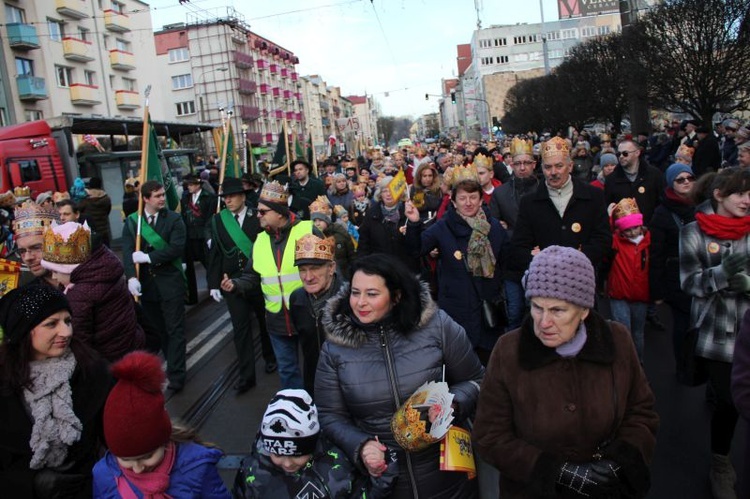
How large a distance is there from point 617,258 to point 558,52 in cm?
10780

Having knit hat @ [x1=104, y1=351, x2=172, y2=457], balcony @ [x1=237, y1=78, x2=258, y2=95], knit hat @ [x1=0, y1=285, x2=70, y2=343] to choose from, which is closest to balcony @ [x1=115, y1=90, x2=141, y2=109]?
balcony @ [x1=237, y1=78, x2=258, y2=95]

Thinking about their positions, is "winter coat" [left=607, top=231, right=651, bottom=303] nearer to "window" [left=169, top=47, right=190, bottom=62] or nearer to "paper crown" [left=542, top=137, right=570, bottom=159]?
"paper crown" [left=542, top=137, right=570, bottom=159]

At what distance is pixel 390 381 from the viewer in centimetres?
287

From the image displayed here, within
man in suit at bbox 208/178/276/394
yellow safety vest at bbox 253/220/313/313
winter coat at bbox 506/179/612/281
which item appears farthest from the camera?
man in suit at bbox 208/178/276/394

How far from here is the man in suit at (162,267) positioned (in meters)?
6.40

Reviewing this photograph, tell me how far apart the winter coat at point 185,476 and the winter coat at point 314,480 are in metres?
0.13

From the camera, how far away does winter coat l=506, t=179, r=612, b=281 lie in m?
4.96

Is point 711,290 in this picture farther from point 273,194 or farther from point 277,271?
point 273,194

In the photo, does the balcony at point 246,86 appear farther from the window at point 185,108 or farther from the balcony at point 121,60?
the balcony at point 121,60

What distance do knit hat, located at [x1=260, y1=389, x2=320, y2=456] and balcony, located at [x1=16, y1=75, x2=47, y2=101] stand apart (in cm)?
3704

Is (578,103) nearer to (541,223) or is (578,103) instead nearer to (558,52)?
(541,223)

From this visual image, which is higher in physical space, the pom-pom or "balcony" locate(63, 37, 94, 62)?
"balcony" locate(63, 37, 94, 62)

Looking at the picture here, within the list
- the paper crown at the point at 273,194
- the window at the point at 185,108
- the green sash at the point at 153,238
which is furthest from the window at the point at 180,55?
the paper crown at the point at 273,194

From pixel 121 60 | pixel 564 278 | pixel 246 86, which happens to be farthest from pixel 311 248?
pixel 246 86
